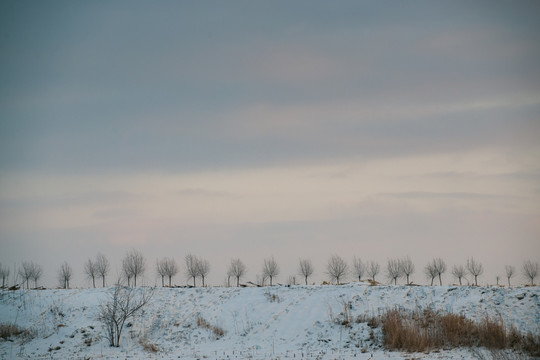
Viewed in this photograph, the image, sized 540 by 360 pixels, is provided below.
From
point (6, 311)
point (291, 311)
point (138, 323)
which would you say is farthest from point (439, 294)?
point (6, 311)

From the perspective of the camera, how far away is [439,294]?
30125 millimetres

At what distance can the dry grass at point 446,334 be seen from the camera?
20859mm

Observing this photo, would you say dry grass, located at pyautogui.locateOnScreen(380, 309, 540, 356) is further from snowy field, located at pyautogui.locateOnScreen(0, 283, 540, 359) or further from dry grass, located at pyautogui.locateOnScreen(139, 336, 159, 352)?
dry grass, located at pyautogui.locateOnScreen(139, 336, 159, 352)

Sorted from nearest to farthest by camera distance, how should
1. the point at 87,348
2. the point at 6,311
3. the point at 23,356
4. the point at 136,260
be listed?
the point at 23,356 → the point at 87,348 → the point at 6,311 → the point at 136,260

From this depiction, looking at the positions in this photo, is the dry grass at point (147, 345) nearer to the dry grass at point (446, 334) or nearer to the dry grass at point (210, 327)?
the dry grass at point (210, 327)

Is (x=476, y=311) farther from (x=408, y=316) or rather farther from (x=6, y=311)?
(x=6, y=311)

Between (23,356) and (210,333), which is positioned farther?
(210,333)

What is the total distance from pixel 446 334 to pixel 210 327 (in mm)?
15989

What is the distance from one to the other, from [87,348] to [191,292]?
11.9 meters

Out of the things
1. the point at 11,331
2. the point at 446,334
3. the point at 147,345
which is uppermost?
the point at 11,331

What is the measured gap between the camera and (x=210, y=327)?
30.3m

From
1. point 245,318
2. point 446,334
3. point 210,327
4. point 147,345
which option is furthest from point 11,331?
point 446,334

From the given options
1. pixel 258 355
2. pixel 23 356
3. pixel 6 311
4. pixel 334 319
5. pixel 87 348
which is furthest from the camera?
pixel 6 311

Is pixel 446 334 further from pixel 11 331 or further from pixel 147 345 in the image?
pixel 11 331
